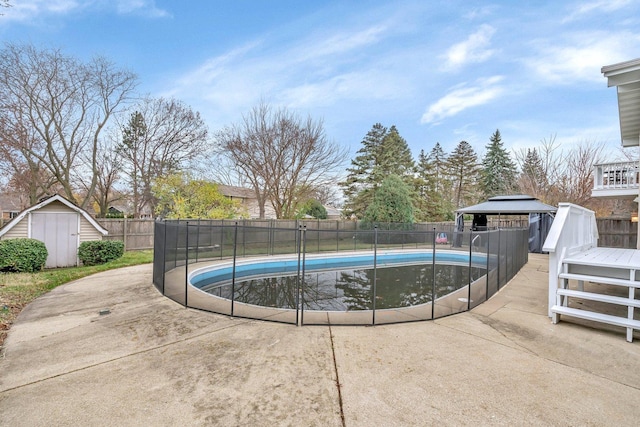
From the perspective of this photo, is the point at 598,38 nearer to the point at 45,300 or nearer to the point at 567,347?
the point at 567,347

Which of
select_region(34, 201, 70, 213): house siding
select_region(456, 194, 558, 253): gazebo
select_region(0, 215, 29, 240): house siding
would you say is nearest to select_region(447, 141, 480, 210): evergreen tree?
select_region(456, 194, 558, 253): gazebo

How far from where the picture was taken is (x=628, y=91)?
6.25m

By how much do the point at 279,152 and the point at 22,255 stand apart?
1278 cm

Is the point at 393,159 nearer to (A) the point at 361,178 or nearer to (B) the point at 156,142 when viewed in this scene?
(A) the point at 361,178

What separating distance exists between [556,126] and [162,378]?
2478 centimetres

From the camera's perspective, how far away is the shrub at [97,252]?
9.06 m

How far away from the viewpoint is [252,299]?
6.36 meters

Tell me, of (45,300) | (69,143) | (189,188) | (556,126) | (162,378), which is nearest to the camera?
(162,378)

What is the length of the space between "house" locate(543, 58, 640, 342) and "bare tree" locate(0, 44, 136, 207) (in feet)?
68.7

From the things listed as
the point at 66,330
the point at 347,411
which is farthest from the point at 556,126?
the point at 66,330

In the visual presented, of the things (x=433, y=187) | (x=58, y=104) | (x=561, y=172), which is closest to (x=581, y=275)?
(x=561, y=172)

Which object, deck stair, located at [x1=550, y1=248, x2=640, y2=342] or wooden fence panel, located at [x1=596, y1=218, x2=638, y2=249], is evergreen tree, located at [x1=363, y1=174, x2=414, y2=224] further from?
deck stair, located at [x1=550, y1=248, x2=640, y2=342]

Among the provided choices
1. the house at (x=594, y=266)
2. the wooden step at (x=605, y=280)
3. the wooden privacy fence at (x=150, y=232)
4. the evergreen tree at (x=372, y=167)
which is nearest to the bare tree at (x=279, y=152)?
the wooden privacy fence at (x=150, y=232)

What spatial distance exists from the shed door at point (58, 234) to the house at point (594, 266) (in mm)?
12128
